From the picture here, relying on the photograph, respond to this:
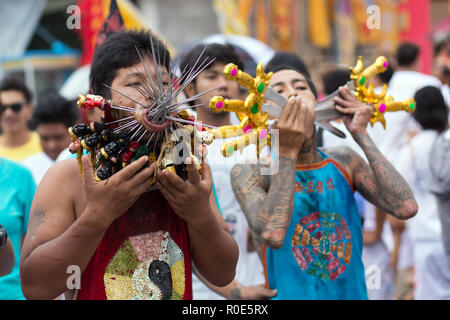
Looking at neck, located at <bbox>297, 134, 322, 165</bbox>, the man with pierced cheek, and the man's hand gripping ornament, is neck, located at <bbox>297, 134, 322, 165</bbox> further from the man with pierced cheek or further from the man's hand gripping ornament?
the man's hand gripping ornament

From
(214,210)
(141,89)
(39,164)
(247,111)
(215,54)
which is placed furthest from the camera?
(39,164)

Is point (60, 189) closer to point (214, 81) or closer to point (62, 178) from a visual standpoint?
point (62, 178)

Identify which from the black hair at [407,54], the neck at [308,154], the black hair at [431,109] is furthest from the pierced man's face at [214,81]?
the black hair at [407,54]

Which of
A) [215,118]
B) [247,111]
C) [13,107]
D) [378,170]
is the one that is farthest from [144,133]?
[13,107]

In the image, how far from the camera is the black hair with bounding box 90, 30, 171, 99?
1.94m

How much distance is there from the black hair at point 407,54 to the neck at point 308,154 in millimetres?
4294

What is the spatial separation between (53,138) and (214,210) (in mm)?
2306

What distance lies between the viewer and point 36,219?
184 centimetres

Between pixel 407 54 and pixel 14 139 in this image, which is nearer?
pixel 14 139

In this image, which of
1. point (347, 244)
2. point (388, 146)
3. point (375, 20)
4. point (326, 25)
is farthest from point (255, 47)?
point (326, 25)

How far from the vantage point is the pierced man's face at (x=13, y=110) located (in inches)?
187

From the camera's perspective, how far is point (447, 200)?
368 centimetres

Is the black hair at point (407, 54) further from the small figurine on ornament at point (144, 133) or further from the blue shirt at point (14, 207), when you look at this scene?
the small figurine on ornament at point (144, 133)
